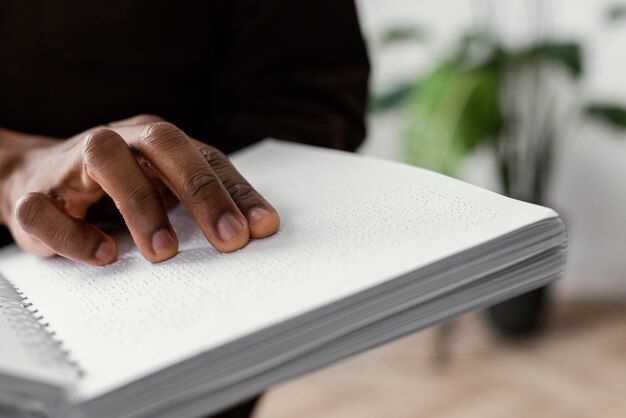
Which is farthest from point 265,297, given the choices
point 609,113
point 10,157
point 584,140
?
point 584,140

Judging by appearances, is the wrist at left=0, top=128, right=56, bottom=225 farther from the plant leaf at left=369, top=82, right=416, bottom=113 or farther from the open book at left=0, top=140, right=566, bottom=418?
the plant leaf at left=369, top=82, right=416, bottom=113

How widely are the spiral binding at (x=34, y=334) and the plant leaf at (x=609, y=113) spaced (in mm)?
1747

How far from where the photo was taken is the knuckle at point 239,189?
453mm

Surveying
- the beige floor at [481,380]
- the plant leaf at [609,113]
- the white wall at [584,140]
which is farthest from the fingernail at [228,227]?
the white wall at [584,140]

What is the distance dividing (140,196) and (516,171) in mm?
Answer: 1784

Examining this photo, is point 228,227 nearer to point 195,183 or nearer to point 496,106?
point 195,183

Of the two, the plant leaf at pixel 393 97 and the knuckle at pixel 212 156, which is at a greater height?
the knuckle at pixel 212 156

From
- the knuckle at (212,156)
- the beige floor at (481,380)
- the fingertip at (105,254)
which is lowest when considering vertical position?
the beige floor at (481,380)

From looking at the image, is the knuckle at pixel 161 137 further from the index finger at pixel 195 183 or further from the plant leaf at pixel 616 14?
the plant leaf at pixel 616 14

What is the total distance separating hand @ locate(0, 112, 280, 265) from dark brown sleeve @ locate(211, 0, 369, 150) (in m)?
0.20

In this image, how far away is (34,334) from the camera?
0.37 metres

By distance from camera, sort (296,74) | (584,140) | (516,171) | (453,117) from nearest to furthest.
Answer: (296,74) → (453,117) → (516,171) → (584,140)

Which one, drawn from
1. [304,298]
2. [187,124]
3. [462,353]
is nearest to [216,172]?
[304,298]

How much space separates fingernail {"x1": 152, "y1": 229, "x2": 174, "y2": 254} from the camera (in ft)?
1.41
